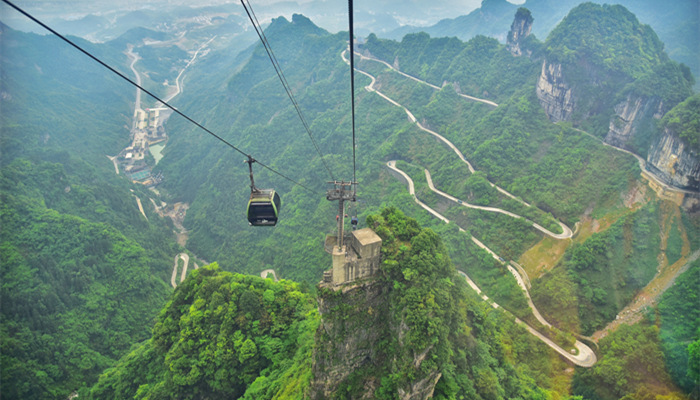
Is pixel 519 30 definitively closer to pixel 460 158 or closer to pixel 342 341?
pixel 460 158

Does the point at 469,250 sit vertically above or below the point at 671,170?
below

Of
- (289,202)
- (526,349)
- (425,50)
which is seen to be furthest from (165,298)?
(425,50)

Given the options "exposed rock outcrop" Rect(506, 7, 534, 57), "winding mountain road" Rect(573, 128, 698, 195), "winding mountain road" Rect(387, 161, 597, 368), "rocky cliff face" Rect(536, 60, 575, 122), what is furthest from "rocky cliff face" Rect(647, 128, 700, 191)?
"exposed rock outcrop" Rect(506, 7, 534, 57)

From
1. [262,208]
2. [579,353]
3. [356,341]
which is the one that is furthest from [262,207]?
[579,353]

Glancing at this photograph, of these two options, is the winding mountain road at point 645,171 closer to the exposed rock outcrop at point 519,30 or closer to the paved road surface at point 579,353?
the paved road surface at point 579,353

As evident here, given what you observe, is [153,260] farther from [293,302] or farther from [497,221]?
[497,221]

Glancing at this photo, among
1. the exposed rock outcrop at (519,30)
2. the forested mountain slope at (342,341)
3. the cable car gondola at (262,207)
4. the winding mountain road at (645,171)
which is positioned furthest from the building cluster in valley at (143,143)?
the winding mountain road at (645,171)

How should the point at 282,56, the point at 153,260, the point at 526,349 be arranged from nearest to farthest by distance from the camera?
the point at 526,349
the point at 153,260
the point at 282,56

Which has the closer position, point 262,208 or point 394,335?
point 262,208
